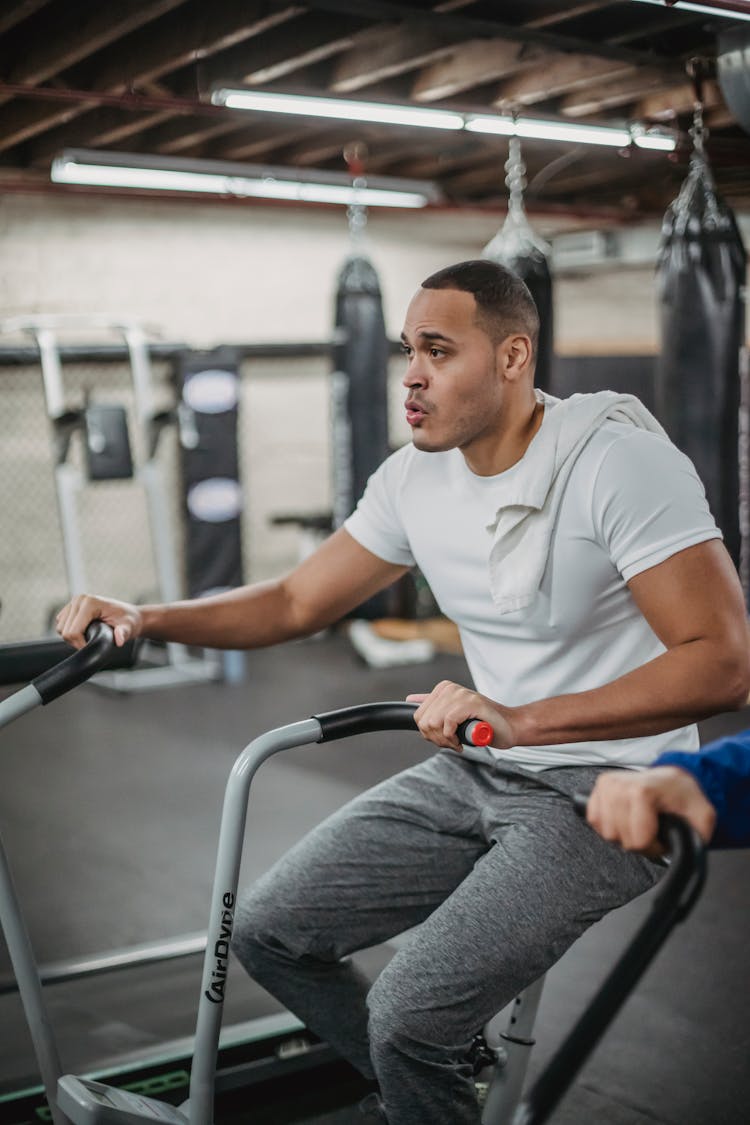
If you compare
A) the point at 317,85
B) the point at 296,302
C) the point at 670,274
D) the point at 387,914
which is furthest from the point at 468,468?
the point at 296,302

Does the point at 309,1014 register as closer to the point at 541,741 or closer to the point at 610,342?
the point at 541,741

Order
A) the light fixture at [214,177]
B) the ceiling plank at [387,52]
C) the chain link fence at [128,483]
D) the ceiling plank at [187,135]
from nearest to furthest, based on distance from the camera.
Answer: the ceiling plank at [387,52]
the light fixture at [214,177]
the ceiling plank at [187,135]
the chain link fence at [128,483]

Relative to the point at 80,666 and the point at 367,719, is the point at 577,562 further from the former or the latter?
the point at 80,666

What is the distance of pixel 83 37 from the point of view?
14.4ft

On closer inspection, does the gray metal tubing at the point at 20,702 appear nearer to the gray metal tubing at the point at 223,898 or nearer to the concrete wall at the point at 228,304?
the gray metal tubing at the point at 223,898

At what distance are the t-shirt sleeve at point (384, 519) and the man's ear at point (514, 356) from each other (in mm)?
309

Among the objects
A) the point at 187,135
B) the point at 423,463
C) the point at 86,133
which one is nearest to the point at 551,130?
the point at 423,463

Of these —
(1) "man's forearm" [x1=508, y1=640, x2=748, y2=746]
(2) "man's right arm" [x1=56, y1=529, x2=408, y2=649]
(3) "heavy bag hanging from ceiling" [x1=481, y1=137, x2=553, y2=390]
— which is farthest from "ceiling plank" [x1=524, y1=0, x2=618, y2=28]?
(1) "man's forearm" [x1=508, y1=640, x2=748, y2=746]

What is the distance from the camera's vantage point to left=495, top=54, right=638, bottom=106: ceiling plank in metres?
4.70

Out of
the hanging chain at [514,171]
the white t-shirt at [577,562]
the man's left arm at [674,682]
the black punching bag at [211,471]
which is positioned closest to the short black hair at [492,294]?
the white t-shirt at [577,562]

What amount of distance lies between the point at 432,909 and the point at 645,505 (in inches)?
30.5

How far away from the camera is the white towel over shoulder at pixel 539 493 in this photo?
6.29ft

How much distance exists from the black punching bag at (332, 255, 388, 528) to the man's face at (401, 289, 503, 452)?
147 inches

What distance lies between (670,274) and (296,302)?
5.27m
